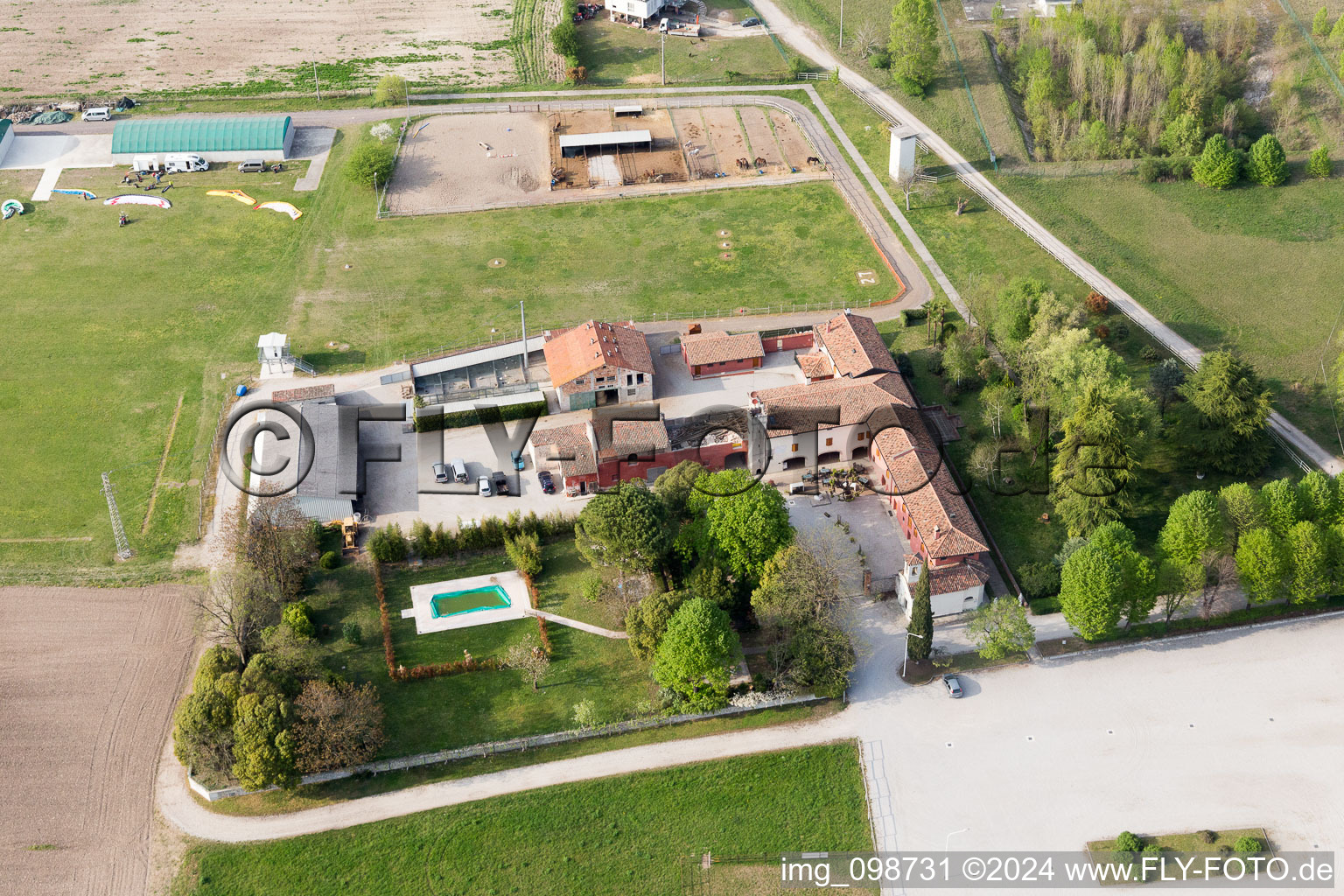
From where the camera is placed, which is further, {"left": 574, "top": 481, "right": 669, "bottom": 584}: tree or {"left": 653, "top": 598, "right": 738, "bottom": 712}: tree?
{"left": 574, "top": 481, "right": 669, "bottom": 584}: tree

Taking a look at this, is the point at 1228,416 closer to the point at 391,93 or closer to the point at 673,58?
the point at 673,58

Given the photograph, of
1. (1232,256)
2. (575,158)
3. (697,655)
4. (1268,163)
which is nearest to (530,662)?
(697,655)

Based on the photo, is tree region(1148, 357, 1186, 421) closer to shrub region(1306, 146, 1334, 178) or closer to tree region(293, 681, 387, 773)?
shrub region(1306, 146, 1334, 178)

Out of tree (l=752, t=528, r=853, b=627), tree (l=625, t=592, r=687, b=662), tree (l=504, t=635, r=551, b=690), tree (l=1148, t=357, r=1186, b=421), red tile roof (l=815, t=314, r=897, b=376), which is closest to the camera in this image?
tree (l=752, t=528, r=853, b=627)

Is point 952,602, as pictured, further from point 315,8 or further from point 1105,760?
point 315,8

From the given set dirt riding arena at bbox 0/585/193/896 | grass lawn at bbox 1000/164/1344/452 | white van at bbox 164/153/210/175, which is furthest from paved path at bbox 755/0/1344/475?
dirt riding arena at bbox 0/585/193/896

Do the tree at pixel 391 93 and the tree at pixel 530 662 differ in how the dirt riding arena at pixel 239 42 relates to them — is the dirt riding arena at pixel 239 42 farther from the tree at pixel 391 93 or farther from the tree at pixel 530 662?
the tree at pixel 530 662

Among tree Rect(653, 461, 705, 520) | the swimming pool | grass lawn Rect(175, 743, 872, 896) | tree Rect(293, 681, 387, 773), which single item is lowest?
grass lawn Rect(175, 743, 872, 896)
